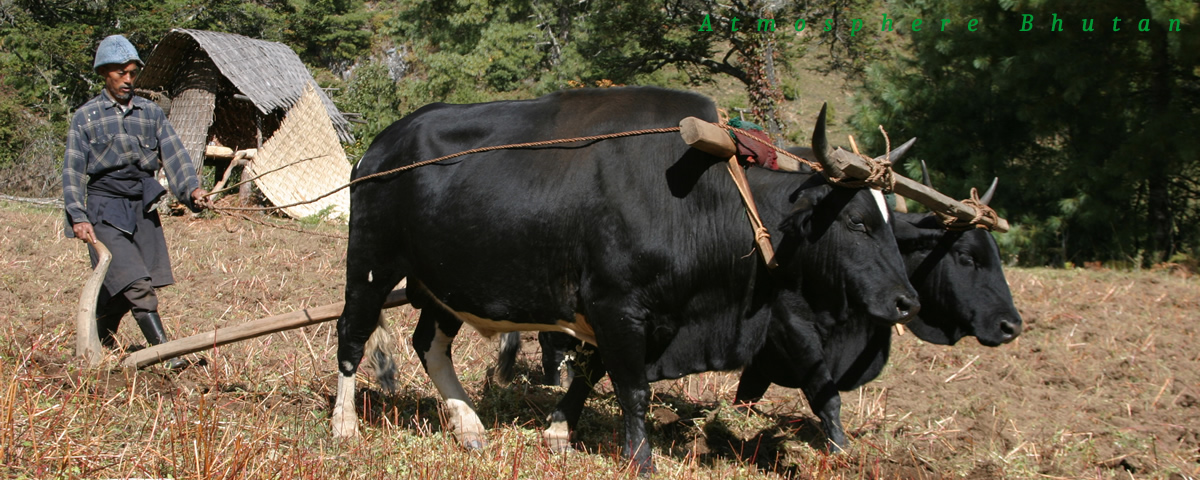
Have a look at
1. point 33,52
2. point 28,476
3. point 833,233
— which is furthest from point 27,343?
point 33,52

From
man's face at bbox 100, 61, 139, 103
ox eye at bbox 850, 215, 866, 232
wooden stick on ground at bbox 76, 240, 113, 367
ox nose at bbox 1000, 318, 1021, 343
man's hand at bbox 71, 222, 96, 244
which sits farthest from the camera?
ox nose at bbox 1000, 318, 1021, 343

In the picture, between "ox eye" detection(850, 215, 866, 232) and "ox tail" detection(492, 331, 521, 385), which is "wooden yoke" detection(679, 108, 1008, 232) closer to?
"ox eye" detection(850, 215, 866, 232)

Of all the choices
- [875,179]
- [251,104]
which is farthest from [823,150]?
[251,104]

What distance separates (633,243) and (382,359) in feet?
6.86

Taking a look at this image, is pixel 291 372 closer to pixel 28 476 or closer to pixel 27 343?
pixel 27 343

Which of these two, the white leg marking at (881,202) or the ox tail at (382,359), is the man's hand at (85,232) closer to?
the ox tail at (382,359)

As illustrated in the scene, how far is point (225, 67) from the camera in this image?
45.0 ft

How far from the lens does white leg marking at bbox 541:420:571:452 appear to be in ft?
16.8

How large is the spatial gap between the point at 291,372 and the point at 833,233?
3398 mm

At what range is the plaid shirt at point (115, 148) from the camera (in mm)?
5316

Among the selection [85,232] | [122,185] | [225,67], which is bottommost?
[225,67]

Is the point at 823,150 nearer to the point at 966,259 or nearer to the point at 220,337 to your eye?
the point at 966,259

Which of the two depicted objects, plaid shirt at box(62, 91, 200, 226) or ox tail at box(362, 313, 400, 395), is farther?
ox tail at box(362, 313, 400, 395)

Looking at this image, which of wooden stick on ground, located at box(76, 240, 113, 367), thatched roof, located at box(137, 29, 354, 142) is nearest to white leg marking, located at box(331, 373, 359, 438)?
wooden stick on ground, located at box(76, 240, 113, 367)
